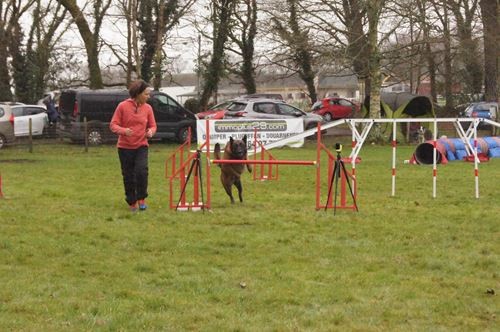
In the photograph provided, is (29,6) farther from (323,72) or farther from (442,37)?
(442,37)

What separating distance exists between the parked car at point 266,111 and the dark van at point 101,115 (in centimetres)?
181

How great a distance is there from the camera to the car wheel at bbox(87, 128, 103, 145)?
24.1 m

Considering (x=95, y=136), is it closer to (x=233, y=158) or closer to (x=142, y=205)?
(x=233, y=158)

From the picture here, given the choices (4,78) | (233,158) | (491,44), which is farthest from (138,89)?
(4,78)

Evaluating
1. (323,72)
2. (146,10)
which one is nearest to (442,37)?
(323,72)

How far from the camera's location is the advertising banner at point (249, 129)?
47.4 ft

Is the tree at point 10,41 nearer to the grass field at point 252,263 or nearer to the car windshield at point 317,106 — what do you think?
the car windshield at point 317,106

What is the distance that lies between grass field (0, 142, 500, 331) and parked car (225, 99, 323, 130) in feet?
44.9

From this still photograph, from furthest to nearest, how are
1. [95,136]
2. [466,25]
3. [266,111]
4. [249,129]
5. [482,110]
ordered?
[482,110] < [466,25] < [266,111] < [95,136] < [249,129]

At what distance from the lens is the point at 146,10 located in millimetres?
35125

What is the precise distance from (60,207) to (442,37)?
18.4 metres

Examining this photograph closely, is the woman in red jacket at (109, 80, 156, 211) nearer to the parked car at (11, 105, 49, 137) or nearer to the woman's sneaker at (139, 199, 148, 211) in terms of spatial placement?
the woman's sneaker at (139, 199, 148, 211)

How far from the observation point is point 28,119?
83.7 ft

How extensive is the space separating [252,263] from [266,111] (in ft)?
66.0
